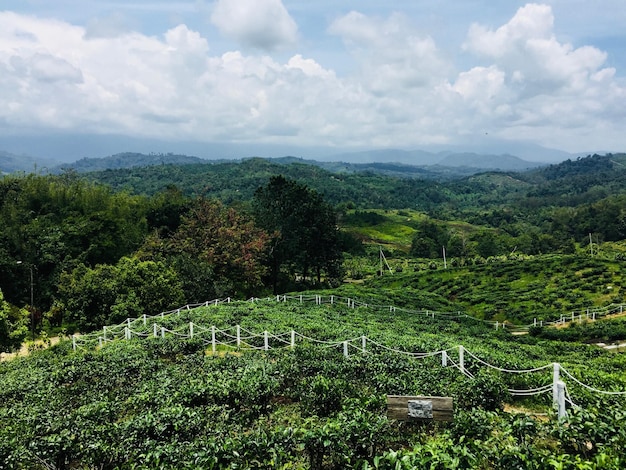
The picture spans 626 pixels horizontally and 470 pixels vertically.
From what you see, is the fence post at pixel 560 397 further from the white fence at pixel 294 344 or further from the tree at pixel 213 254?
the tree at pixel 213 254

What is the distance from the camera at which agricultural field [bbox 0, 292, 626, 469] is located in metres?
5.98

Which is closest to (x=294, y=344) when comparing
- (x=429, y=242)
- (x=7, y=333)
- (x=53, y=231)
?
(x=7, y=333)

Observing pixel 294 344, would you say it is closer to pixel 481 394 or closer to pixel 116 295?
pixel 481 394

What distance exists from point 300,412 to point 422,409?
274 centimetres

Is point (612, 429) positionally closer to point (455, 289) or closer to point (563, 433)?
point (563, 433)

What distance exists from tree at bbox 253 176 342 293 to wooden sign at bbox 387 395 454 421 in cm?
3935

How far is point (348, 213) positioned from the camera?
14600 centimetres

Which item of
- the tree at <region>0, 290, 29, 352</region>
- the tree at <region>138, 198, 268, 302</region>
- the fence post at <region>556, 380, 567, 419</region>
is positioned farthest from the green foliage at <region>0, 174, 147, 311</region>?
the fence post at <region>556, 380, 567, 419</region>

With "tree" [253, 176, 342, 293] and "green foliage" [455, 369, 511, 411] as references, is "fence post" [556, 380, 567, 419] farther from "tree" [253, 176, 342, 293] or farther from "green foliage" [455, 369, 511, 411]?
"tree" [253, 176, 342, 293]

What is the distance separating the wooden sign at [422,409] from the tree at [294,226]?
39353 millimetres

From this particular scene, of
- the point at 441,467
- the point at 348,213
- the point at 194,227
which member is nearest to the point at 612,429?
the point at 441,467

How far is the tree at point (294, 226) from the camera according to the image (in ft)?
159

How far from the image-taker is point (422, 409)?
7301mm

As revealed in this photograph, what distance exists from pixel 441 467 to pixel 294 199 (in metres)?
44.9
